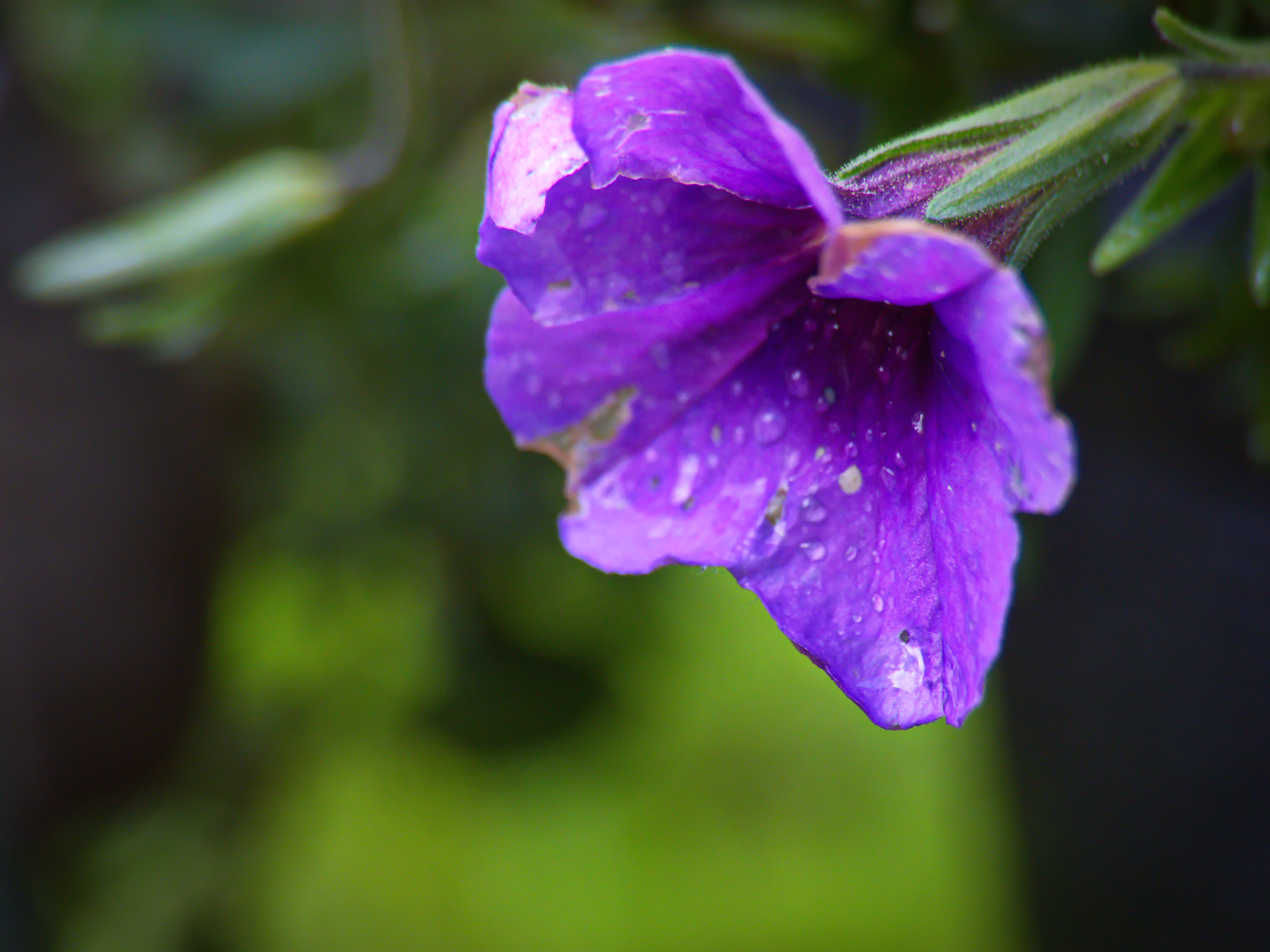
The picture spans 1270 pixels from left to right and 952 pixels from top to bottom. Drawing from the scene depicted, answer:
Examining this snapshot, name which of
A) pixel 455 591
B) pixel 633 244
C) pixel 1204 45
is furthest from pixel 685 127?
pixel 455 591

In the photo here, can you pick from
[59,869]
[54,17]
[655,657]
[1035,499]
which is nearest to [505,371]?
[1035,499]

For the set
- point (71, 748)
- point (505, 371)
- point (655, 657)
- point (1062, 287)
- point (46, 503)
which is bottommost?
point (655, 657)

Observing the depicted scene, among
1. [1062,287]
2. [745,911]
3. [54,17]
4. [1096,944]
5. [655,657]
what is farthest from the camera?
[745,911]

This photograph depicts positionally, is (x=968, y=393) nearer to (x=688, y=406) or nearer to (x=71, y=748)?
(x=688, y=406)

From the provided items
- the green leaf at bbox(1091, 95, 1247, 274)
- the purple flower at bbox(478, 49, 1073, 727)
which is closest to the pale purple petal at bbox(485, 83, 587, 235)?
the purple flower at bbox(478, 49, 1073, 727)

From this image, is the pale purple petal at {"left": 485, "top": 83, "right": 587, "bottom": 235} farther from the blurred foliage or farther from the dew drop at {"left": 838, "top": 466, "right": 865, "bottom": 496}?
the blurred foliage

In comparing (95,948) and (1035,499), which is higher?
(1035,499)

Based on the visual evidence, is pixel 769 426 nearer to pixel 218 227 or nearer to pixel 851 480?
pixel 851 480
